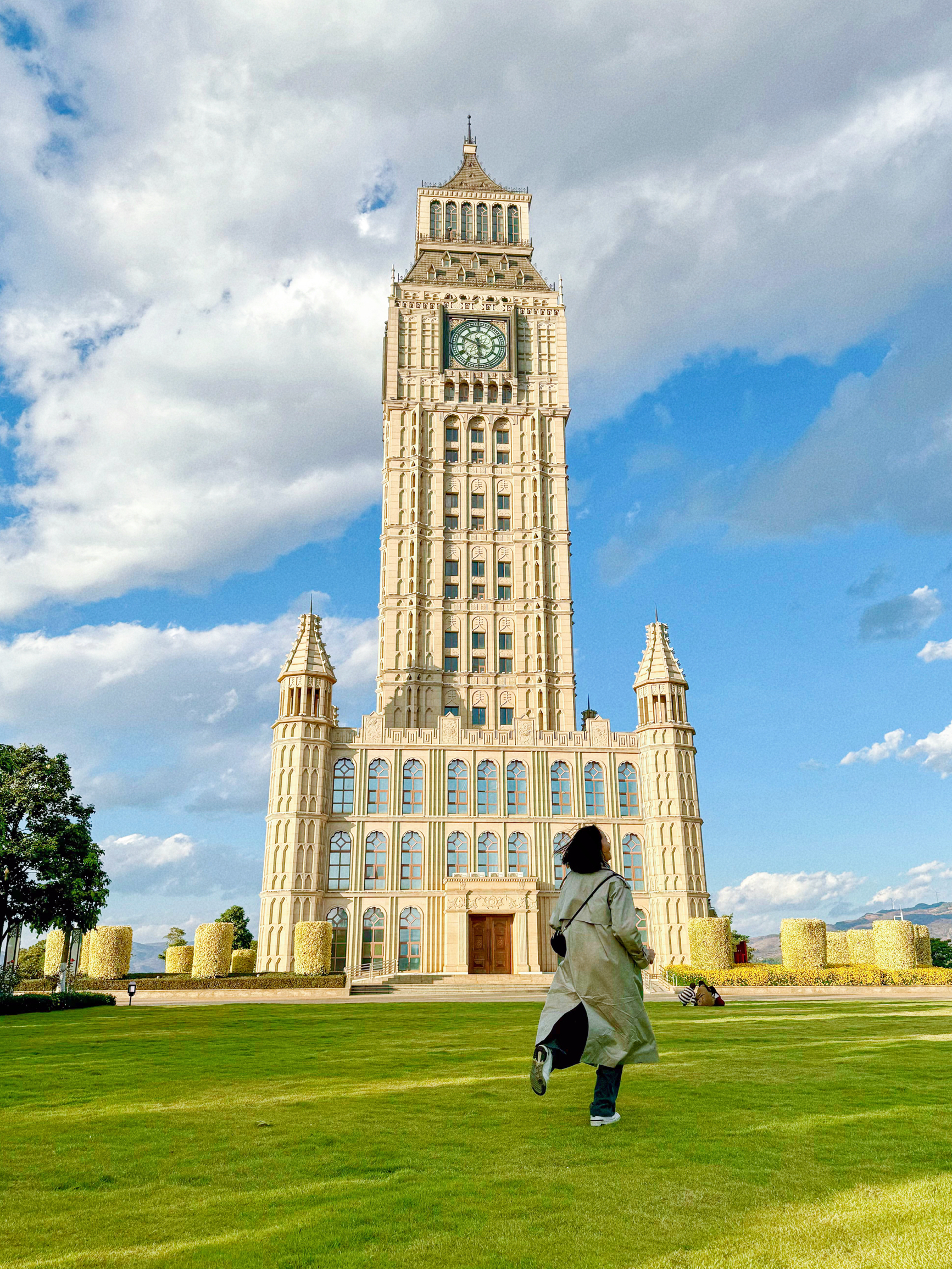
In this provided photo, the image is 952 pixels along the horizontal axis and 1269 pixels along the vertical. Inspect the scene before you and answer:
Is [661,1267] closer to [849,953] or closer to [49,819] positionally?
[49,819]

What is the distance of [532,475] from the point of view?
67.9m

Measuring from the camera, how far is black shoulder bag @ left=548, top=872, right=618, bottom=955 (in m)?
8.14

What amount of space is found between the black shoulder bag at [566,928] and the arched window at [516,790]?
145 feet

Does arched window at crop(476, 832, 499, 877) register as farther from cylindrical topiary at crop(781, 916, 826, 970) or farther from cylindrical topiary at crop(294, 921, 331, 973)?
cylindrical topiary at crop(781, 916, 826, 970)

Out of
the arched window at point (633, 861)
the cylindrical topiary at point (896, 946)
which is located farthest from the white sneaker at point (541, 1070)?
the arched window at point (633, 861)

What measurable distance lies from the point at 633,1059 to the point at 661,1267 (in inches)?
122

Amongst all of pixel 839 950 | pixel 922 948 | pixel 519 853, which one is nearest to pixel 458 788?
pixel 519 853

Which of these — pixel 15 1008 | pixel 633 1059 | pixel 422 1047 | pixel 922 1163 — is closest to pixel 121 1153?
pixel 633 1059

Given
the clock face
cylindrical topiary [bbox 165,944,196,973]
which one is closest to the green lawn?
cylindrical topiary [bbox 165,944,196,973]

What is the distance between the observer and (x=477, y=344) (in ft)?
233

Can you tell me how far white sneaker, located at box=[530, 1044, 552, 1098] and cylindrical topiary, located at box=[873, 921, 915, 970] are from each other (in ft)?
136

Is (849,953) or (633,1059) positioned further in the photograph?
(849,953)

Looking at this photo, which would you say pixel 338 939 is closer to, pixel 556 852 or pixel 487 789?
pixel 487 789

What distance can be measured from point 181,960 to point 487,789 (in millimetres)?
19663
